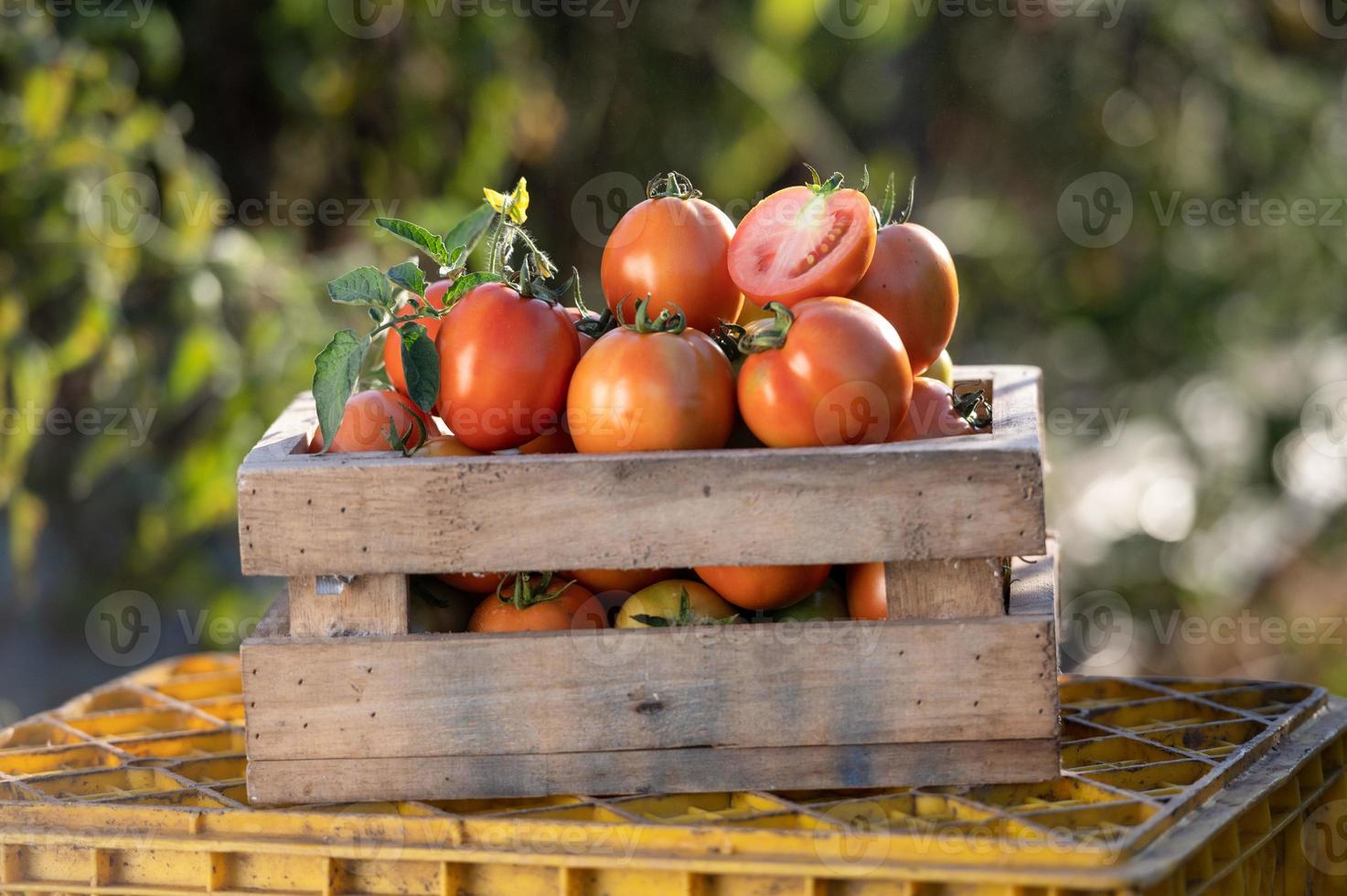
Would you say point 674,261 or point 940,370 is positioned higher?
point 674,261

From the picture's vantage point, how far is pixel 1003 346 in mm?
4055

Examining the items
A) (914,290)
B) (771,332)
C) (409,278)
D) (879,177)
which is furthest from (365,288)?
(879,177)

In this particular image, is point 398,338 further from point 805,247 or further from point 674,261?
point 805,247

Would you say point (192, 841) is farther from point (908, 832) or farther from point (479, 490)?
point (908, 832)

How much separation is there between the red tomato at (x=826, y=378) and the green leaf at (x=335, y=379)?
361 millimetres

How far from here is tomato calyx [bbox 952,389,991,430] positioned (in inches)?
50.9

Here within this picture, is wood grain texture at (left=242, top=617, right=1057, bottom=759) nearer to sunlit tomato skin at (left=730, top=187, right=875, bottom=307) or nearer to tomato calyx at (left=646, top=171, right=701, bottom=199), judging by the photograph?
sunlit tomato skin at (left=730, top=187, right=875, bottom=307)

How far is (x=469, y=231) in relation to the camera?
1483 millimetres

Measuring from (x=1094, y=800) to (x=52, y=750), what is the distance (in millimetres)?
1076

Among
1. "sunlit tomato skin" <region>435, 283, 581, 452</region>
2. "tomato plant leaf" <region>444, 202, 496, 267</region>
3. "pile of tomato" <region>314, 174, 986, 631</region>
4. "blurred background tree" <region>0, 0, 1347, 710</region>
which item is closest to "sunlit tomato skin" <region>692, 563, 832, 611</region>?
"pile of tomato" <region>314, 174, 986, 631</region>

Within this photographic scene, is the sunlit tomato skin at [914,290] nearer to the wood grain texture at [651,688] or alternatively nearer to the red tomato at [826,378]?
the red tomato at [826,378]

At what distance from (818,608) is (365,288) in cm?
54

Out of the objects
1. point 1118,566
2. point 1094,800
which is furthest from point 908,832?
point 1118,566

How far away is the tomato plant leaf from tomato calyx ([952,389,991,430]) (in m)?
0.53
